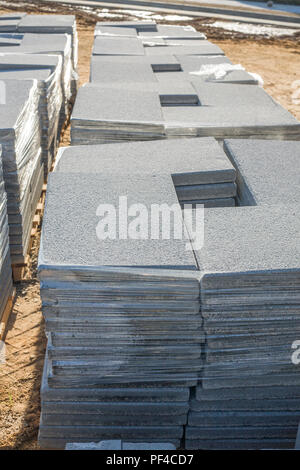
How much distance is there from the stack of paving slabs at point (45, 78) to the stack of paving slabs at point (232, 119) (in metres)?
1.85

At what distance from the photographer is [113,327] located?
2900 millimetres

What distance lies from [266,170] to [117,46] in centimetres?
612

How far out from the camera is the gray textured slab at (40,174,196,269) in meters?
2.80

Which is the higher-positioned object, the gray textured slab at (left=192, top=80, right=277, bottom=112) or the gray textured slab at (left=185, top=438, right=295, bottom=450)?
the gray textured slab at (left=192, top=80, right=277, bottom=112)

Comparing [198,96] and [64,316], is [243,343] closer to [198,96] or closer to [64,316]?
[64,316]

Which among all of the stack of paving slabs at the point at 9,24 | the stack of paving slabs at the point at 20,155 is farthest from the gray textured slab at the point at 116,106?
the stack of paving slabs at the point at 9,24

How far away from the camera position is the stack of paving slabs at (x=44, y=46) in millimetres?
8156

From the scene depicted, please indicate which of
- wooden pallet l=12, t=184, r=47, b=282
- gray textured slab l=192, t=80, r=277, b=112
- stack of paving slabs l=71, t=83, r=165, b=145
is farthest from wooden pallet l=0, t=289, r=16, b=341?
gray textured slab l=192, t=80, r=277, b=112

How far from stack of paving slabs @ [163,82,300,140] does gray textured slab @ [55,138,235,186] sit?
17.2 inches

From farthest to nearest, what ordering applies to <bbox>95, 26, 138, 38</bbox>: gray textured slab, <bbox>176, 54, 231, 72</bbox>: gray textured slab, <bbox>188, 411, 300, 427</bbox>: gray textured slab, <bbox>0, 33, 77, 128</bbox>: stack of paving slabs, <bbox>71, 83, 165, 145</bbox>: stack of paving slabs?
<bbox>95, 26, 138, 38</bbox>: gray textured slab < <bbox>0, 33, 77, 128</bbox>: stack of paving slabs < <bbox>176, 54, 231, 72</bbox>: gray textured slab < <bbox>71, 83, 165, 145</bbox>: stack of paving slabs < <bbox>188, 411, 300, 427</bbox>: gray textured slab

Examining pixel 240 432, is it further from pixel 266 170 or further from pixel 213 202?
pixel 266 170

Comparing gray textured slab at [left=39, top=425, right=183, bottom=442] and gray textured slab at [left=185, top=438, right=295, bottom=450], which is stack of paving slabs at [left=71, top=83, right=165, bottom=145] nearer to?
gray textured slab at [left=39, top=425, right=183, bottom=442]

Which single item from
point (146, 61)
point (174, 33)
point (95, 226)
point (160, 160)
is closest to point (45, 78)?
point (146, 61)

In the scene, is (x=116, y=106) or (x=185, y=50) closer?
(x=116, y=106)
